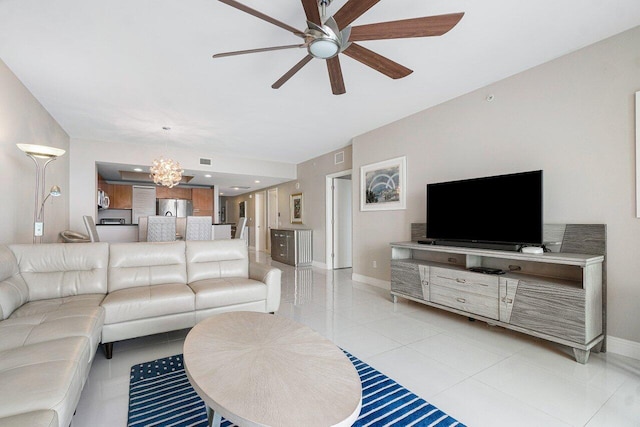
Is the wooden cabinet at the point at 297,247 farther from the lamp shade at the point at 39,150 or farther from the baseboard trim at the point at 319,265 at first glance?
the lamp shade at the point at 39,150

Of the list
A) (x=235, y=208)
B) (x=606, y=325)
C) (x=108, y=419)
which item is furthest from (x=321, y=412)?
(x=235, y=208)

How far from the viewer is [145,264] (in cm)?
291

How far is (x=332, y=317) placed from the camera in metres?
3.23

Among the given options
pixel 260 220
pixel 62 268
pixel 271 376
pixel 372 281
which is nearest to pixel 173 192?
pixel 260 220

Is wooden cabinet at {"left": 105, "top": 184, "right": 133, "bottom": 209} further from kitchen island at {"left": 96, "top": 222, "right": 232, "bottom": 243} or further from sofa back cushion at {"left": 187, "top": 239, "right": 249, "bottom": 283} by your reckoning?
sofa back cushion at {"left": 187, "top": 239, "right": 249, "bottom": 283}

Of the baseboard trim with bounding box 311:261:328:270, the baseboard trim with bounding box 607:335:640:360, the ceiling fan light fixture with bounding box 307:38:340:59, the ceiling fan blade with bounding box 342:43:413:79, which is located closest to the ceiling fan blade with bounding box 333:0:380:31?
the ceiling fan light fixture with bounding box 307:38:340:59

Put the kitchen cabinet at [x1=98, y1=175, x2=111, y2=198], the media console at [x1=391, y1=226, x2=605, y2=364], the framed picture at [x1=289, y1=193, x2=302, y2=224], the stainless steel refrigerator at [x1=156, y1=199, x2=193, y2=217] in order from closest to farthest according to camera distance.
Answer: the media console at [x1=391, y1=226, x2=605, y2=364], the framed picture at [x1=289, y1=193, x2=302, y2=224], the kitchen cabinet at [x1=98, y1=175, x2=111, y2=198], the stainless steel refrigerator at [x1=156, y1=199, x2=193, y2=217]

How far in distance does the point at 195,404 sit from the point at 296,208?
607 cm

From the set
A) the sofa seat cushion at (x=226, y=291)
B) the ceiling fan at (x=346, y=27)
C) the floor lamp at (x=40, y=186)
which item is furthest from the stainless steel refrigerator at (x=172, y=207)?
the ceiling fan at (x=346, y=27)

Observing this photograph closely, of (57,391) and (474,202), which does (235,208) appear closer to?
(474,202)

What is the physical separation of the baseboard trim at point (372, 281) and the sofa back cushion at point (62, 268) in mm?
3618

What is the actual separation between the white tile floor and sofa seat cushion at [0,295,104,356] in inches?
17.1

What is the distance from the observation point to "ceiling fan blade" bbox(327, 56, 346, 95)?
7.03 feet

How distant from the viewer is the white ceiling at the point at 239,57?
2.09m
